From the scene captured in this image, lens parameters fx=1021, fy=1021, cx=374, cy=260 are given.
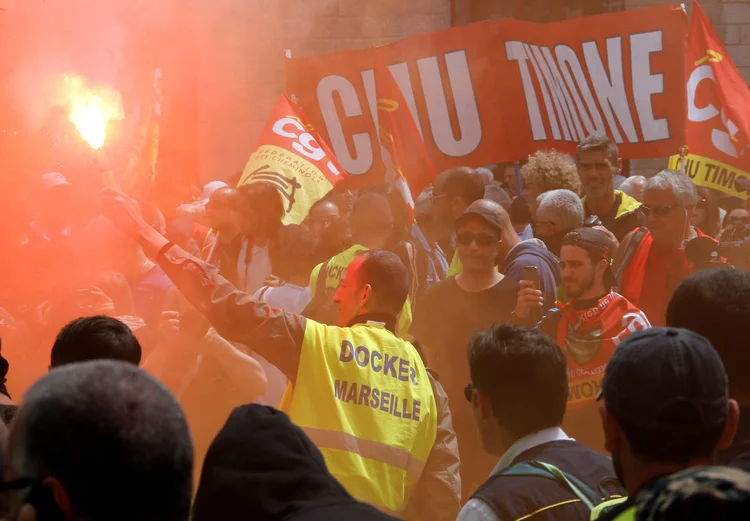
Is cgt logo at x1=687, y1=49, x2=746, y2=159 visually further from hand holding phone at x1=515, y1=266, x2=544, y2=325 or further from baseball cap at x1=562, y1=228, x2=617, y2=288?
hand holding phone at x1=515, y1=266, x2=544, y2=325

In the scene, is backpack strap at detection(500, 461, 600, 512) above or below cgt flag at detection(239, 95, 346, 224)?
below

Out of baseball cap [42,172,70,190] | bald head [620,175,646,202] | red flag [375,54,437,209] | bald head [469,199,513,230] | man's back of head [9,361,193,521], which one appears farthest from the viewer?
bald head [620,175,646,202]

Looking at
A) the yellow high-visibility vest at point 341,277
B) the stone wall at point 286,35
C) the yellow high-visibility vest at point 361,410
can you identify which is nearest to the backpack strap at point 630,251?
the yellow high-visibility vest at point 341,277

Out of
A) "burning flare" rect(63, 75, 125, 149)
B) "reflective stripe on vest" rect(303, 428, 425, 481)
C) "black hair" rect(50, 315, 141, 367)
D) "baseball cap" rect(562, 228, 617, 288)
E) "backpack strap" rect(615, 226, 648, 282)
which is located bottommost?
"reflective stripe on vest" rect(303, 428, 425, 481)

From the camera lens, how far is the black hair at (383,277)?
3771mm

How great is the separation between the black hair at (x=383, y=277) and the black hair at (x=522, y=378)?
0.90 meters

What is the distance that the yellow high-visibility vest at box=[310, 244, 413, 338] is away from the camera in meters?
5.40

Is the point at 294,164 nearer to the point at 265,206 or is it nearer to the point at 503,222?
the point at 265,206

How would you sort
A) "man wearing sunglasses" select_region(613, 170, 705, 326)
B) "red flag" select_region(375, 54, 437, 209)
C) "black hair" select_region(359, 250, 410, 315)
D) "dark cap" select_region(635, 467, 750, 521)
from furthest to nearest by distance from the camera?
1. "red flag" select_region(375, 54, 437, 209)
2. "man wearing sunglasses" select_region(613, 170, 705, 326)
3. "black hair" select_region(359, 250, 410, 315)
4. "dark cap" select_region(635, 467, 750, 521)

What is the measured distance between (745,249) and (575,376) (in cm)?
186

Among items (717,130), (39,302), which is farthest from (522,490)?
(717,130)

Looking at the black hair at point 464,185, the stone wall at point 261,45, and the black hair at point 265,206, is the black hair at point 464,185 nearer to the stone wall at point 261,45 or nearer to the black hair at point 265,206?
Result: the black hair at point 265,206

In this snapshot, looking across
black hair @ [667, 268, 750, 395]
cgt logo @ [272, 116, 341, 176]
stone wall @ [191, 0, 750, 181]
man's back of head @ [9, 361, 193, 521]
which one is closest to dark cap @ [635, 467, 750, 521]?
man's back of head @ [9, 361, 193, 521]

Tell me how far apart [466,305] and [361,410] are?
4.71 ft
